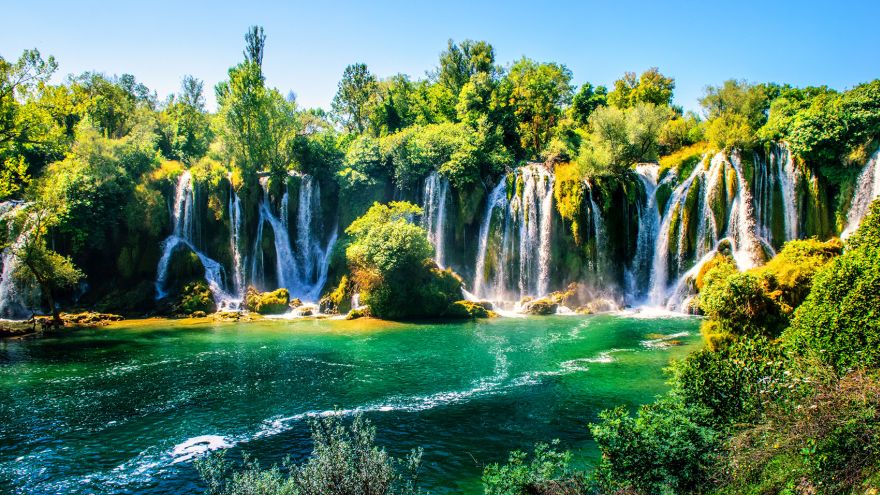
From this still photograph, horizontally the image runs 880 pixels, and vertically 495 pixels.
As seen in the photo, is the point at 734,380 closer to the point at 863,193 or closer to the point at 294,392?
the point at 294,392

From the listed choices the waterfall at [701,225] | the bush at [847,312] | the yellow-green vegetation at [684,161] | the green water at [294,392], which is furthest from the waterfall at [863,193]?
the bush at [847,312]

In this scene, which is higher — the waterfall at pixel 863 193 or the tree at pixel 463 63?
the tree at pixel 463 63

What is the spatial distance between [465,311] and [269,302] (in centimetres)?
1463

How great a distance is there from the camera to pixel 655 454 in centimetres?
899

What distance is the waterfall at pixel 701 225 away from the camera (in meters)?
35.5

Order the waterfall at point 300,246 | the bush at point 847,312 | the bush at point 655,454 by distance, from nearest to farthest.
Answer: the bush at point 655,454 < the bush at point 847,312 < the waterfall at point 300,246

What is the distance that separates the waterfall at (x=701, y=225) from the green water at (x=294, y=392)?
640 cm

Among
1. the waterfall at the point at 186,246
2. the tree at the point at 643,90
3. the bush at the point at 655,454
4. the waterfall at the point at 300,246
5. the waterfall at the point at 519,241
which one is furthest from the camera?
the tree at the point at 643,90

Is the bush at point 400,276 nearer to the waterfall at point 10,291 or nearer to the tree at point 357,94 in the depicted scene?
the waterfall at point 10,291

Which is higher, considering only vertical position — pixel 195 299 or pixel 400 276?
pixel 400 276

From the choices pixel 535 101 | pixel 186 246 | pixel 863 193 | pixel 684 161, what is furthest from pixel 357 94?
pixel 863 193

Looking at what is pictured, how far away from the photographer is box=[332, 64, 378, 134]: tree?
7088 cm

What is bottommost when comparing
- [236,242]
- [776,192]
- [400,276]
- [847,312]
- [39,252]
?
[847,312]

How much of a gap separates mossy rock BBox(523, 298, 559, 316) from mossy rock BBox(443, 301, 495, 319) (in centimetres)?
275
